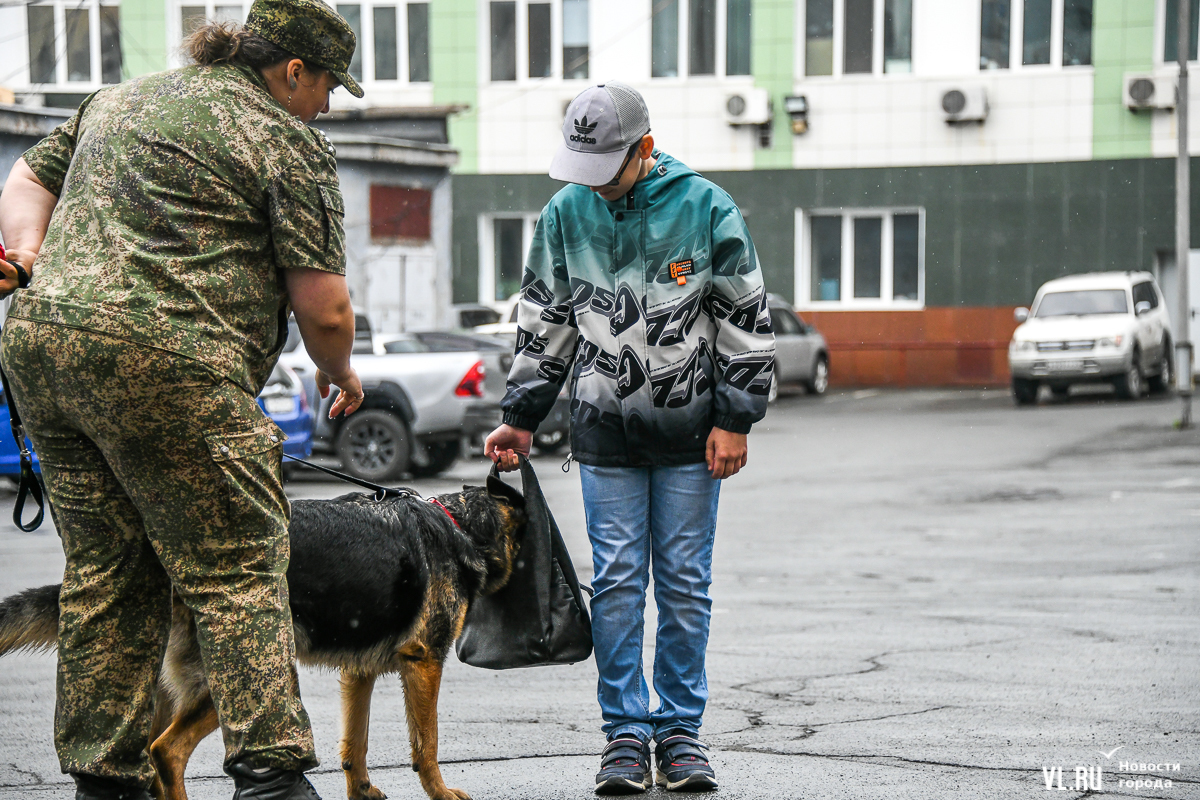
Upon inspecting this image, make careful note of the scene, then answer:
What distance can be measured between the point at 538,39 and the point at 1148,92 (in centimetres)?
1184

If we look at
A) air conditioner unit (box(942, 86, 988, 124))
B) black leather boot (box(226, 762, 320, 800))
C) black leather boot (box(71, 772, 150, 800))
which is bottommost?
black leather boot (box(71, 772, 150, 800))

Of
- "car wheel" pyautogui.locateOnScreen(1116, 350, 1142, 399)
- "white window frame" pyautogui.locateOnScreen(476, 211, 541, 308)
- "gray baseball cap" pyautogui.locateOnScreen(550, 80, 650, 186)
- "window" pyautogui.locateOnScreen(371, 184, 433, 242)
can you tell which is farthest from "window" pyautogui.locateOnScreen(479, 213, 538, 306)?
"gray baseball cap" pyautogui.locateOnScreen(550, 80, 650, 186)

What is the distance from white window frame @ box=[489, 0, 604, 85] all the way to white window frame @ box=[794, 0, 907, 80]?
162 inches

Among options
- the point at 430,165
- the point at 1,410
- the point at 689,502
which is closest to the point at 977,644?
the point at 689,502

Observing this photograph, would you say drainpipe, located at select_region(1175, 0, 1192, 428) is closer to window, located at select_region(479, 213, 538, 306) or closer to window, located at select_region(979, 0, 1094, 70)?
window, located at select_region(979, 0, 1094, 70)

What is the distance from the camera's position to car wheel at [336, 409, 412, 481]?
46.7ft

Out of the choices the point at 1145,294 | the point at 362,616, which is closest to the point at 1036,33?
the point at 1145,294

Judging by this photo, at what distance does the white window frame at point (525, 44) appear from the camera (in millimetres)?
29578

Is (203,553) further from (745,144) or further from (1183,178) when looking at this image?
(745,144)

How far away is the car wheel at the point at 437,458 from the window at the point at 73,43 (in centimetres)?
1802

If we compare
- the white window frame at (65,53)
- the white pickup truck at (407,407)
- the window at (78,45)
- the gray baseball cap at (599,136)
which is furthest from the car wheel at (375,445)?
the window at (78,45)

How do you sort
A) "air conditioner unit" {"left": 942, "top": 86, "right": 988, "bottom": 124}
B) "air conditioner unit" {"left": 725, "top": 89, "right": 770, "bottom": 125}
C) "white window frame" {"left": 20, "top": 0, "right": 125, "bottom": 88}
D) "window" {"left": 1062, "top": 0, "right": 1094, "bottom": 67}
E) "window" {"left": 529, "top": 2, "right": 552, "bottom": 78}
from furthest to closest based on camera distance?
"window" {"left": 529, "top": 2, "right": 552, "bottom": 78}
"white window frame" {"left": 20, "top": 0, "right": 125, "bottom": 88}
"air conditioner unit" {"left": 725, "top": 89, "right": 770, "bottom": 125}
"window" {"left": 1062, "top": 0, "right": 1094, "bottom": 67}
"air conditioner unit" {"left": 942, "top": 86, "right": 988, "bottom": 124}

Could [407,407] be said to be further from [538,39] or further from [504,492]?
[538,39]

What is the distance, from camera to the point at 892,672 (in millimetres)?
5684
